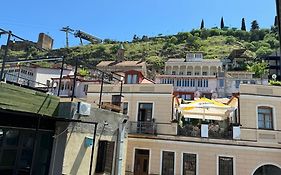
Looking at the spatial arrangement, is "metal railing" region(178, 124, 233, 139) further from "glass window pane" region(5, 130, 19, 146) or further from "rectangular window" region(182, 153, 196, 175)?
"glass window pane" region(5, 130, 19, 146)

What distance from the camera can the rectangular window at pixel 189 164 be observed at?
65.0ft

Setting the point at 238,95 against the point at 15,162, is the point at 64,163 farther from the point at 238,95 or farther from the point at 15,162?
the point at 238,95

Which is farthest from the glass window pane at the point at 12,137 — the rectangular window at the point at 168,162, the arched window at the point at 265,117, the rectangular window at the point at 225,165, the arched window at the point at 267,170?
the arched window at the point at 267,170

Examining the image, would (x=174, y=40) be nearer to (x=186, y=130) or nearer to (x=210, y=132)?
(x=186, y=130)

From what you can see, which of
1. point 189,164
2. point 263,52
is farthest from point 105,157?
point 263,52

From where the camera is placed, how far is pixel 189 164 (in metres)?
19.9

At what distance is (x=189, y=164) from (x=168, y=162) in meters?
1.50

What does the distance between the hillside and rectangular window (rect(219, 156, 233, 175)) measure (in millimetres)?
76125

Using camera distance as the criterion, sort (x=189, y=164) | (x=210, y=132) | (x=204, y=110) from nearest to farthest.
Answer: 1. (x=189, y=164)
2. (x=210, y=132)
3. (x=204, y=110)

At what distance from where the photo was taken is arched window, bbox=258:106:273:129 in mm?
19547

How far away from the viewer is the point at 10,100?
775cm

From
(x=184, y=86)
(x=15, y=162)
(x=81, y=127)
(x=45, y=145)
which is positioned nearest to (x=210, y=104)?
(x=81, y=127)

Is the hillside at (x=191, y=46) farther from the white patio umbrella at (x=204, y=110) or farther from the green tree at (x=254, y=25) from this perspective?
the white patio umbrella at (x=204, y=110)

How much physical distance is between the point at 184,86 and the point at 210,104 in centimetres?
3613
